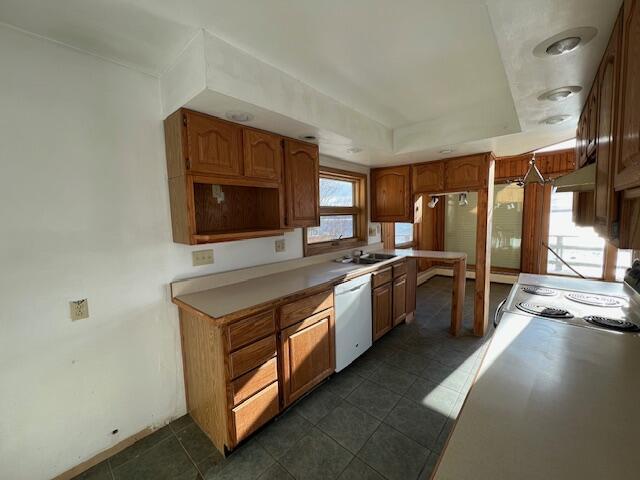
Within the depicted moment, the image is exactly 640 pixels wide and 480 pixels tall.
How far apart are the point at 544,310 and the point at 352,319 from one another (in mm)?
1359

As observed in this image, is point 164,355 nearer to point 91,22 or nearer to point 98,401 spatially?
point 98,401

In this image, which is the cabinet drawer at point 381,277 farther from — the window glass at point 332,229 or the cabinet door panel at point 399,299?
the window glass at point 332,229

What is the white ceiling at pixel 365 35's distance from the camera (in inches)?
41.9

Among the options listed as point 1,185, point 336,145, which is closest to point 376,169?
point 336,145

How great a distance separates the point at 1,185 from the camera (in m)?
1.26

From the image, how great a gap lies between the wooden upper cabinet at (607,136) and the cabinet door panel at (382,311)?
178cm

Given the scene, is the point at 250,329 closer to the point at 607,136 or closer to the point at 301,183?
the point at 301,183

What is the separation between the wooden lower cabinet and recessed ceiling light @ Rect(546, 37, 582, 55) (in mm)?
1910

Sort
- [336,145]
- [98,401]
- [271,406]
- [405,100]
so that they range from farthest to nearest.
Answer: [336,145] → [405,100] → [271,406] → [98,401]

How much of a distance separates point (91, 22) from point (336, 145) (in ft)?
5.62

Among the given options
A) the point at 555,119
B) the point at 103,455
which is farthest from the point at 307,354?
the point at 555,119

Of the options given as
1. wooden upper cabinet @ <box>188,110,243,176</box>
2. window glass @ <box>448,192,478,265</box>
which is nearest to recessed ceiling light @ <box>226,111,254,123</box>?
wooden upper cabinet @ <box>188,110,243,176</box>

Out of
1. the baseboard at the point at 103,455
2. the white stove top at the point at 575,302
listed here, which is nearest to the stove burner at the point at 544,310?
the white stove top at the point at 575,302

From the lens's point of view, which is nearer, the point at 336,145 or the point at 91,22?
the point at 91,22
